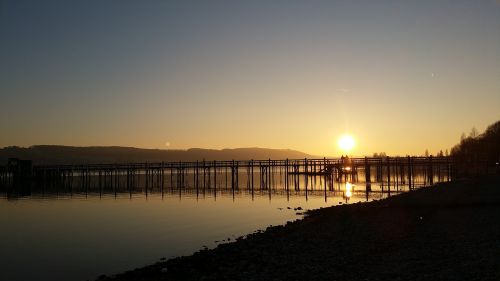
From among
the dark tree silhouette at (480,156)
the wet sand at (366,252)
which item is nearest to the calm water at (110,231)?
the wet sand at (366,252)

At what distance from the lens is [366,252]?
1234cm

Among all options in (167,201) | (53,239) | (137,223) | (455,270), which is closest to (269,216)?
(137,223)

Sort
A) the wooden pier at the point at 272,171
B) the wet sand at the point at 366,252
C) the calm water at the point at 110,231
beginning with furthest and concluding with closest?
the wooden pier at the point at 272,171, the calm water at the point at 110,231, the wet sand at the point at 366,252

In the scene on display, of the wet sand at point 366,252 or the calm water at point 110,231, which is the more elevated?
the wet sand at point 366,252

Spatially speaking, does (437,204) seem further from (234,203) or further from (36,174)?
(36,174)

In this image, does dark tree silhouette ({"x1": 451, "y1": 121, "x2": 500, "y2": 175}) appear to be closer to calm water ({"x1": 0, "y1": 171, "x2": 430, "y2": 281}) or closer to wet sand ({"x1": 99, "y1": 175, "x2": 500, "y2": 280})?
calm water ({"x1": 0, "y1": 171, "x2": 430, "y2": 281})

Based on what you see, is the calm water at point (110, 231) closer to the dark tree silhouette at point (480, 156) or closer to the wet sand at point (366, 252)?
the wet sand at point (366, 252)

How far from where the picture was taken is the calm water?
15.4 metres

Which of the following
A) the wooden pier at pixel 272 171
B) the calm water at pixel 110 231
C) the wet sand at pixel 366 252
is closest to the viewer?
the wet sand at pixel 366 252

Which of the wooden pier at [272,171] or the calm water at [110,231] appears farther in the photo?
the wooden pier at [272,171]

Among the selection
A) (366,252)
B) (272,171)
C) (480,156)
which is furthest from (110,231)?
(480,156)

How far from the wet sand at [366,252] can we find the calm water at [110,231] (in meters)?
2.87

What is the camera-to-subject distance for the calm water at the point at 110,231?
15414 mm

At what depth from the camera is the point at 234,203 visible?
35.9m
